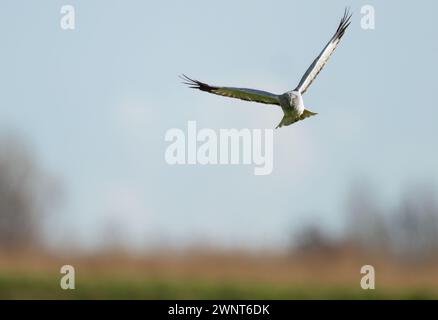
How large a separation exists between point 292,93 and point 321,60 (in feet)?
2.52

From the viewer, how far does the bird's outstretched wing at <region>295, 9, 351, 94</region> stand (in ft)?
49.2

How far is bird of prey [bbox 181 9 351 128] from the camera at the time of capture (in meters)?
14.6

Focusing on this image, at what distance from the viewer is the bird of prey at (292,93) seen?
14.6 meters

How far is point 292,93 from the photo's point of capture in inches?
577

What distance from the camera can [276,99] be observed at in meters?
14.8

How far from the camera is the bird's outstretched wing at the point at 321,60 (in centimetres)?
1499

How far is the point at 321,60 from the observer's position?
601 inches
